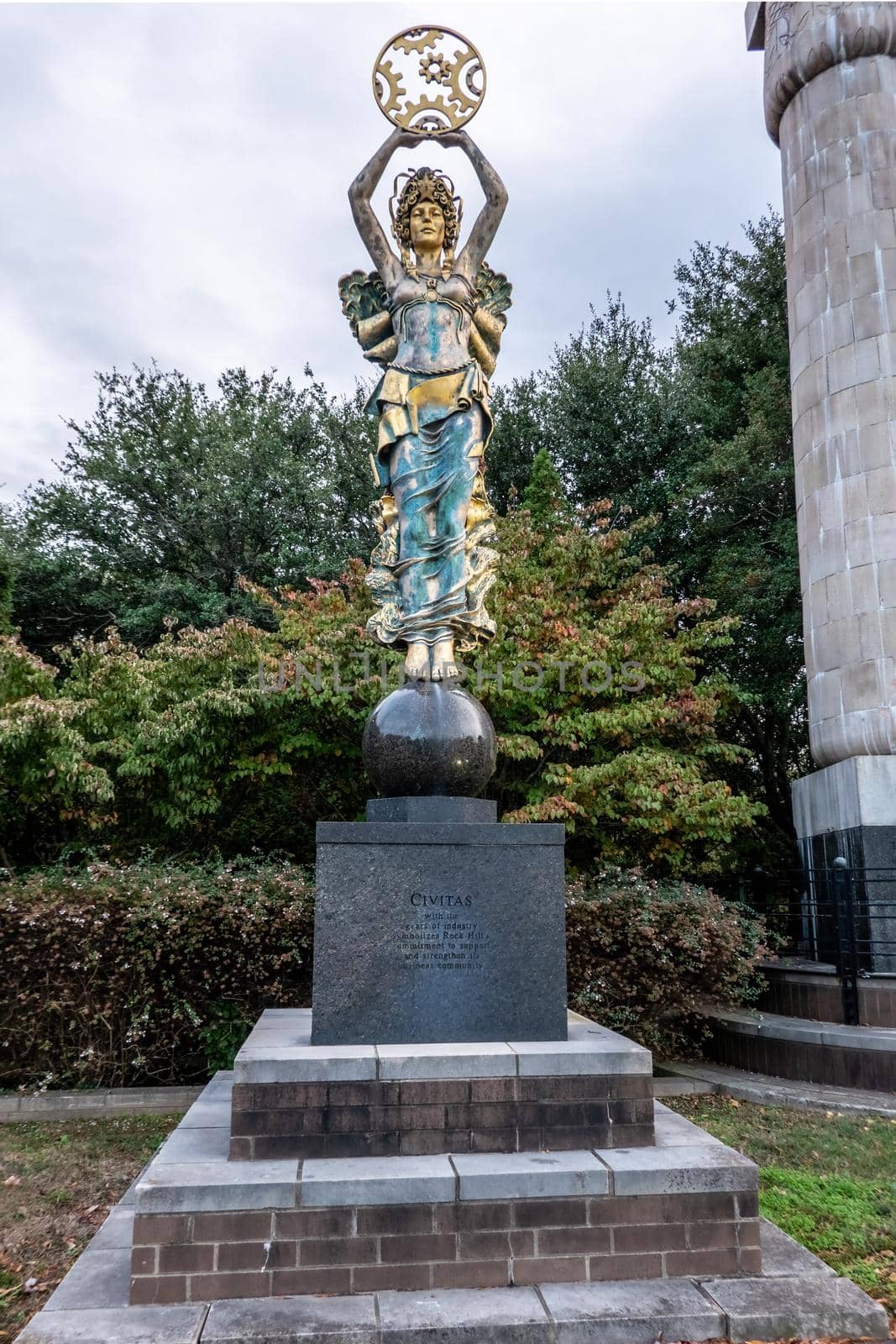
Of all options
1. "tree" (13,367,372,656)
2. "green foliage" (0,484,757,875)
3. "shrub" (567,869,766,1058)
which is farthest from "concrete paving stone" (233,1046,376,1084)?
"tree" (13,367,372,656)

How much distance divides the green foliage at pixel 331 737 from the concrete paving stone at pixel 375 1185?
687 cm

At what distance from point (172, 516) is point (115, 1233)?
60.5 feet

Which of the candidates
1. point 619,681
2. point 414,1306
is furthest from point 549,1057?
point 619,681

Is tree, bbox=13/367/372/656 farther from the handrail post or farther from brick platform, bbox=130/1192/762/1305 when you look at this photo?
brick platform, bbox=130/1192/762/1305

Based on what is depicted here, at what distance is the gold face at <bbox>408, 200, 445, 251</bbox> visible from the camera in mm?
6512

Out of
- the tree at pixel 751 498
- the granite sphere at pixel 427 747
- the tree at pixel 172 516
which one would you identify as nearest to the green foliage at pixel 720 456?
the tree at pixel 751 498

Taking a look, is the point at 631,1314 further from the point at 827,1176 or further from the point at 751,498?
the point at 751,498

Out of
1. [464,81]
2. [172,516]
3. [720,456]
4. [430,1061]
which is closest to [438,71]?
[464,81]

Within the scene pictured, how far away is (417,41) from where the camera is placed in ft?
21.5

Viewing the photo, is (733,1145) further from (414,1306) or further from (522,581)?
(522,581)

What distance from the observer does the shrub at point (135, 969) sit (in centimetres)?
845

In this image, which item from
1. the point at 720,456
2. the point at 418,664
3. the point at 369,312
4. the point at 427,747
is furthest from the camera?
the point at 720,456

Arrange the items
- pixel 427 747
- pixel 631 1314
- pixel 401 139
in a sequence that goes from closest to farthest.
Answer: pixel 631 1314, pixel 427 747, pixel 401 139

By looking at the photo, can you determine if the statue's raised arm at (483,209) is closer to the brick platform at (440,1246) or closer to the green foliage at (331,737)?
the brick platform at (440,1246)
